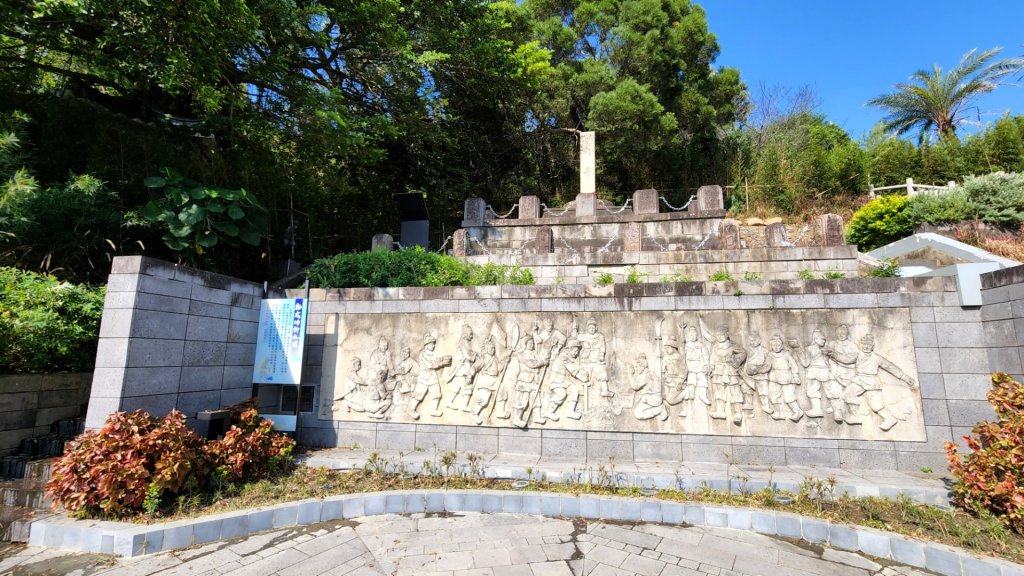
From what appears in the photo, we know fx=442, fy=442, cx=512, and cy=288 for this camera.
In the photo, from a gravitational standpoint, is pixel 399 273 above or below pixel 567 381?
above

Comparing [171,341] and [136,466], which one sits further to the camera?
[171,341]

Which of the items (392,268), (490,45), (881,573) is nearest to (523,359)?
(392,268)

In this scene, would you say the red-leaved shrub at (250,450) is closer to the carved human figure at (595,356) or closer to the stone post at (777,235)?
the carved human figure at (595,356)

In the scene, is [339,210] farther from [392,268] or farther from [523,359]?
[523,359]

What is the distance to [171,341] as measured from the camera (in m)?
5.39

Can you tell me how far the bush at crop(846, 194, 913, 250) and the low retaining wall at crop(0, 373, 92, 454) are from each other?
56.9 ft

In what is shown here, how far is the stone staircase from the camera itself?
4199 mm

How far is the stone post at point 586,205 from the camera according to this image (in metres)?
12.5

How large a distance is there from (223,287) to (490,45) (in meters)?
9.86

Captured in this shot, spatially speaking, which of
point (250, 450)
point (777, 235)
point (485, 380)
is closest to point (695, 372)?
point (485, 380)

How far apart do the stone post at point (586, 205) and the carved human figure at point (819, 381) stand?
24.6 ft

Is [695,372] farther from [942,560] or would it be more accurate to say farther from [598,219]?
[598,219]

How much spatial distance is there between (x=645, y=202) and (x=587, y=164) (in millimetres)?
2773

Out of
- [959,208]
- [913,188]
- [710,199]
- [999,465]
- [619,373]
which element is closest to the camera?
[999,465]
